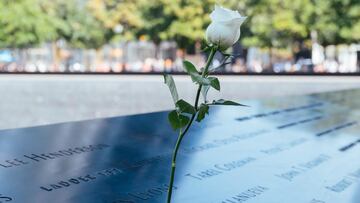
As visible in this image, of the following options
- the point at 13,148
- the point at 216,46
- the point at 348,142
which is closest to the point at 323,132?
the point at 348,142

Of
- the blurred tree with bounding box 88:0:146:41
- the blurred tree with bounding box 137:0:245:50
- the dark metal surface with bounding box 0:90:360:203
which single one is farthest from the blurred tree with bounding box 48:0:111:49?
the dark metal surface with bounding box 0:90:360:203

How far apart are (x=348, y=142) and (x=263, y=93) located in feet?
28.0

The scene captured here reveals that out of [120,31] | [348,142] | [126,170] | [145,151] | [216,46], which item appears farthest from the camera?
[120,31]

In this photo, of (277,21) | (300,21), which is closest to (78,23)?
(277,21)

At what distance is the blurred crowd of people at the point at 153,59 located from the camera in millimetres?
27953

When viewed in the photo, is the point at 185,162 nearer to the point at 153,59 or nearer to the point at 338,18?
the point at 338,18

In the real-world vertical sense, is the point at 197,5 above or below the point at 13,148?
above

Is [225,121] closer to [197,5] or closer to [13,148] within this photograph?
[13,148]

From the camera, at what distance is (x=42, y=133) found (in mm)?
4004

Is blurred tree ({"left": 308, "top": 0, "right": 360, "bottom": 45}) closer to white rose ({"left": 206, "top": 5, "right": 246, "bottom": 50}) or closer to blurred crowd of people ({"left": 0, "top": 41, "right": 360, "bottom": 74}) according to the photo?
blurred crowd of people ({"left": 0, "top": 41, "right": 360, "bottom": 74})

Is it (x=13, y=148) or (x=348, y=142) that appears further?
(x=348, y=142)

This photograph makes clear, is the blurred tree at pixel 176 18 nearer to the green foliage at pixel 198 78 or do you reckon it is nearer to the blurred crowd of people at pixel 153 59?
the blurred crowd of people at pixel 153 59

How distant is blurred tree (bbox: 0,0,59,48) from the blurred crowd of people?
6.63ft

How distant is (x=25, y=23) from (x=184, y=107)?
23851 millimetres
